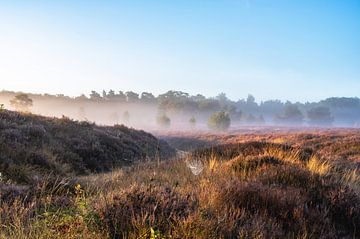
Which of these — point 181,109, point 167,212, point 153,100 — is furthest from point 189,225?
point 153,100

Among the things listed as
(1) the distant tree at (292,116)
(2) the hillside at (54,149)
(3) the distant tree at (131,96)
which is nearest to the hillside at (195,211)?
(2) the hillside at (54,149)

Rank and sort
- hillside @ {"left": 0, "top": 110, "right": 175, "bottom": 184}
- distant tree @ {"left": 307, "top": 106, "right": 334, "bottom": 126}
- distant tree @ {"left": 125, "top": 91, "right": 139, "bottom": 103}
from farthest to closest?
1. distant tree @ {"left": 125, "top": 91, "right": 139, "bottom": 103}
2. distant tree @ {"left": 307, "top": 106, "right": 334, "bottom": 126}
3. hillside @ {"left": 0, "top": 110, "right": 175, "bottom": 184}

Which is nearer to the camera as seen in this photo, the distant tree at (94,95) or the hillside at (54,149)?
the hillside at (54,149)

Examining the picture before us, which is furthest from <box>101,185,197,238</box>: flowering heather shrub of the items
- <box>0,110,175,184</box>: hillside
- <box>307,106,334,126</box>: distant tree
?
<box>307,106,334,126</box>: distant tree

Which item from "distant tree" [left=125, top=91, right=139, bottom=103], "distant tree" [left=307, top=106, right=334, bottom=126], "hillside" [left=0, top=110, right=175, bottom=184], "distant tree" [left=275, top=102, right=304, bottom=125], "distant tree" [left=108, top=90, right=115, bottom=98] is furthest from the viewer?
"distant tree" [left=125, top=91, right=139, bottom=103]

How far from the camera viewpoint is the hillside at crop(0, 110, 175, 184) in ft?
31.8

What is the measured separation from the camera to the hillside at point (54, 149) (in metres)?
9.70

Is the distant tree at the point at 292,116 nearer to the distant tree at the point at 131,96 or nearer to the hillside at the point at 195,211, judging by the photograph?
the distant tree at the point at 131,96

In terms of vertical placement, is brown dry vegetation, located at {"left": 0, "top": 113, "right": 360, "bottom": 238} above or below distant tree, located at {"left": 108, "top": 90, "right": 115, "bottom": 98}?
below

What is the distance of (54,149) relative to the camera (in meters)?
13.6

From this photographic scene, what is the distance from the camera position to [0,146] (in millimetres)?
10602

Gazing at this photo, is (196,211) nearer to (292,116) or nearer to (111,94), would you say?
(292,116)

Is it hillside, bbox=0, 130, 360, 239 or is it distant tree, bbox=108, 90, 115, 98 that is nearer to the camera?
hillside, bbox=0, 130, 360, 239

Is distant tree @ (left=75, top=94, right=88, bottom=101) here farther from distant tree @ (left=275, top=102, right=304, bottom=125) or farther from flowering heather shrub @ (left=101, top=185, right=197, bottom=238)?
flowering heather shrub @ (left=101, top=185, right=197, bottom=238)
